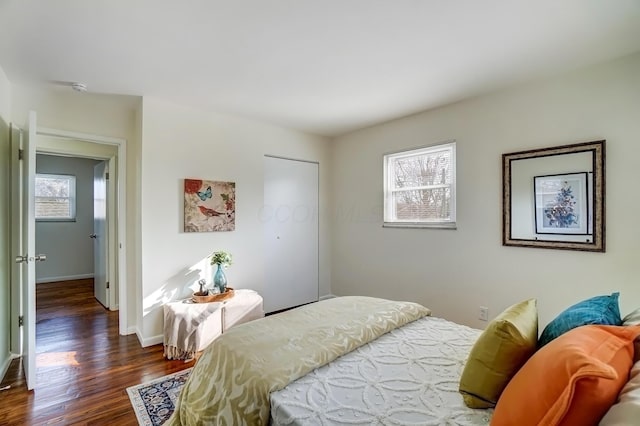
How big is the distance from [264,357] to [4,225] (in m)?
2.52

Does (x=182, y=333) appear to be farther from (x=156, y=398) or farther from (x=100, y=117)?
(x=100, y=117)

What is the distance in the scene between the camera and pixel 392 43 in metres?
1.96

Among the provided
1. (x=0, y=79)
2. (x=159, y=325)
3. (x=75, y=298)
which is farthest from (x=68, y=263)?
(x=0, y=79)

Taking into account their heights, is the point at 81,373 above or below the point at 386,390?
below

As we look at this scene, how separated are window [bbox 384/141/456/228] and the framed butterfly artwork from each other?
1.86m

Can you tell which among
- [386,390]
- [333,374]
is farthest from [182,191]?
[386,390]

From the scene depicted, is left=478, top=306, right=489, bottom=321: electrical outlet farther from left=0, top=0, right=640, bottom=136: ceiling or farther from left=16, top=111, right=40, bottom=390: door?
left=16, top=111, right=40, bottom=390: door

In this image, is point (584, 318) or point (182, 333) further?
point (182, 333)

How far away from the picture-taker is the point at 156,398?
6.68ft

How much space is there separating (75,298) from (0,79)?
3480 mm

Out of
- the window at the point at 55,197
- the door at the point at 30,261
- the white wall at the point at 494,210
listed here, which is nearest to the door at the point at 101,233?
the window at the point at 55,197

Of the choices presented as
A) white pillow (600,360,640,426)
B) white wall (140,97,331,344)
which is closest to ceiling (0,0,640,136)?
white wall (140,97,331,344)

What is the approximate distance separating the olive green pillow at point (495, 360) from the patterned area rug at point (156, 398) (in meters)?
1.78

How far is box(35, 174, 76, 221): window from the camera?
5.39 m
